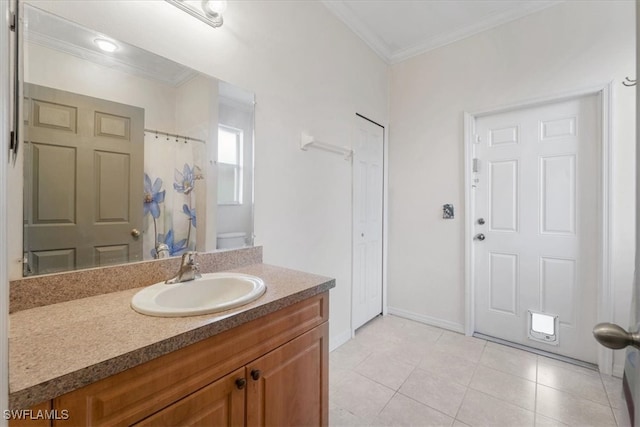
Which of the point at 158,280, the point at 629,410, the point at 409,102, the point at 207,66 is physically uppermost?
the point at 409,102

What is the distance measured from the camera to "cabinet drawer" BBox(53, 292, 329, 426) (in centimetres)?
59

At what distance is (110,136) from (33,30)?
1.22 ft

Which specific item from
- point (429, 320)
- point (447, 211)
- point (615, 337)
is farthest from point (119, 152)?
point (429, 320)

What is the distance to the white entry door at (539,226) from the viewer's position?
1.99m

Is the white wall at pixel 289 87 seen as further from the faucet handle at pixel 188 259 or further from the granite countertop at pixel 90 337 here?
the granite countertop at pixel 90 337

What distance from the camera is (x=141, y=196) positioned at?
1176 millimetres

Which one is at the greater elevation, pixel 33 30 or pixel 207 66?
pixel 207 66

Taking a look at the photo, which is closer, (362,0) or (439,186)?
(362,0)

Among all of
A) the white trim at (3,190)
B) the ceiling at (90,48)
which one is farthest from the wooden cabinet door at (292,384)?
the ceiling at (90,48)

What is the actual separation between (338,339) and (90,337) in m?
1.87

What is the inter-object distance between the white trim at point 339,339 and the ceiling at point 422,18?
2543mm

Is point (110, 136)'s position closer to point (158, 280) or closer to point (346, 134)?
point (158, 280)

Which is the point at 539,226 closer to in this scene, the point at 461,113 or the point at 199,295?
the point at 461,113

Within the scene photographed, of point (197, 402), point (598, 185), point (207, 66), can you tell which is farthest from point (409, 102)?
point (197, 402)
